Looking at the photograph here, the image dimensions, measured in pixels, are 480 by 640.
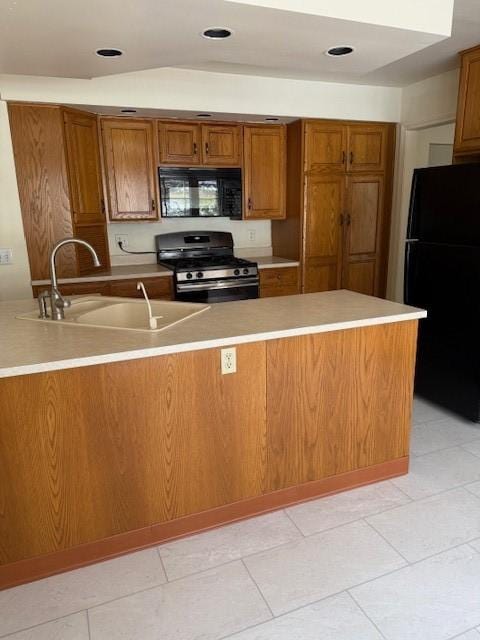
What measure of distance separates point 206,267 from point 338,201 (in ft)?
4.68

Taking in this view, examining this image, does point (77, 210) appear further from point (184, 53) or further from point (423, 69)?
point (423, 69)

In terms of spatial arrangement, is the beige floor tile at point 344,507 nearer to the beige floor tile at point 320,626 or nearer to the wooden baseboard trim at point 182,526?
the wooden baseboard trim at point 182,526

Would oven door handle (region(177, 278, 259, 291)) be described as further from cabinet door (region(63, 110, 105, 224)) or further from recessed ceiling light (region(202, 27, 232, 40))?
recessed ceiling light (region(202, 27, 232, 40))

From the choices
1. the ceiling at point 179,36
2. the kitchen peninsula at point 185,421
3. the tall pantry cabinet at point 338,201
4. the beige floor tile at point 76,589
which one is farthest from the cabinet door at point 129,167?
the beige floor tile at point 76,589

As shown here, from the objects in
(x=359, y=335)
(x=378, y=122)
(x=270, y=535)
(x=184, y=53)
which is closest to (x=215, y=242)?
(x=378, y=122)

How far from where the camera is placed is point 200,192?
13.3 ft

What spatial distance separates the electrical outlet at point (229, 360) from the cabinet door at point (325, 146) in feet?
8.80

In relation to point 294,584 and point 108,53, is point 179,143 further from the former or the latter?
point 294,584

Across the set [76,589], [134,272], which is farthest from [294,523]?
[134,272]

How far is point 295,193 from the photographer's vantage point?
4109 millimetres

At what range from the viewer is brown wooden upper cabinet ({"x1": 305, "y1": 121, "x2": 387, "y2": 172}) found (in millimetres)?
3945

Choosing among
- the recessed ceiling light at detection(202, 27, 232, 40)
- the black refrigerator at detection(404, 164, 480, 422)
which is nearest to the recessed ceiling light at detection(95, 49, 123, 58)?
the recessed ceiling light at detection(202, 27, 232, 40)

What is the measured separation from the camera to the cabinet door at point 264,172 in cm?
406

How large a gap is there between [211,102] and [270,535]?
124 inches
